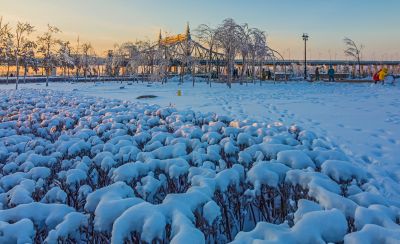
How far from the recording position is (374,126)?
850 cm

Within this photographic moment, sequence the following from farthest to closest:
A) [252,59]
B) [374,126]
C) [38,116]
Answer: [252,59] → [38,116] → [374,126]

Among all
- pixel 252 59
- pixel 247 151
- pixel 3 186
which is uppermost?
pixel 252 59

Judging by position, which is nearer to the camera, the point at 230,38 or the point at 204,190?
the point at 204,190

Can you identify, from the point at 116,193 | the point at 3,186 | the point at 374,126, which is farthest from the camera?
the point at 374,126

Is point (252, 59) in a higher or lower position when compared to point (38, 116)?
higher

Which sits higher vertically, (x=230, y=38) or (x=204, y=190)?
(x=230, y=38)

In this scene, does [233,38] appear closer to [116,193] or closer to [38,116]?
[38,116]

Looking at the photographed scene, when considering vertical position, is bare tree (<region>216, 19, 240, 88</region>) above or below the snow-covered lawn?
above

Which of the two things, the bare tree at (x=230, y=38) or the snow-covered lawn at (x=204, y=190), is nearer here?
the snow-covered lawn at (x=204, y=190)

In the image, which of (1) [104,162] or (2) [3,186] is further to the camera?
(1) [104,162]

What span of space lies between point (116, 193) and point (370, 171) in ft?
13.0

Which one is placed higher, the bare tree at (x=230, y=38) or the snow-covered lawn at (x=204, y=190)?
the bare tree at (x=230, y=38)

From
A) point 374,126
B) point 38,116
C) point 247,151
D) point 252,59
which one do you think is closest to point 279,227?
point 247,151

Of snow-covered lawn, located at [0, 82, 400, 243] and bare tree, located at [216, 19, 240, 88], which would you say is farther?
bare tree, located at [216, 19, 240, 88]
